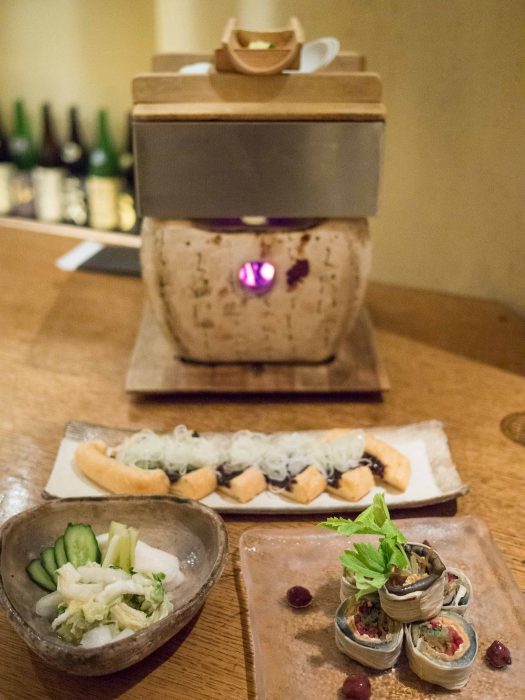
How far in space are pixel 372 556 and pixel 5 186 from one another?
78.8 inches

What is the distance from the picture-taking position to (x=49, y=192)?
2.48 metres

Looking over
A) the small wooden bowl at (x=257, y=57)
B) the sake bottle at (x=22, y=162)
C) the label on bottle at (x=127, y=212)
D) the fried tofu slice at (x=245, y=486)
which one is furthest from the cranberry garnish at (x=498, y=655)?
the sake bottle at (x=22, y=162)

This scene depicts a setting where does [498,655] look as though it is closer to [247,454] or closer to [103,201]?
[247,454]

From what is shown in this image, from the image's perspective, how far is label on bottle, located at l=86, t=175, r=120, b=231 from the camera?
2.43 metres

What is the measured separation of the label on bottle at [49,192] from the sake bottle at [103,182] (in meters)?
0.10

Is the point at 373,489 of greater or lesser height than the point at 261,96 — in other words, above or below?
below

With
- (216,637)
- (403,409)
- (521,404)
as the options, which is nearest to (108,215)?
(403,409)

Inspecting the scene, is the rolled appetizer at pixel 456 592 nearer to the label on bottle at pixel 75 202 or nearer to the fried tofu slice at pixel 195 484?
the fried tofu slice at pixel 195 484

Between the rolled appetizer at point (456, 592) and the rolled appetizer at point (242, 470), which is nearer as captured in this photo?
the rolled appetizer at point (456, 592)

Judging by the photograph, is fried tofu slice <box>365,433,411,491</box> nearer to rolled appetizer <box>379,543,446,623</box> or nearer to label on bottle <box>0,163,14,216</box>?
rolled appetizer <box>379,543,446,623</box>

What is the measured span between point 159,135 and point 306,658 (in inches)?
36.1

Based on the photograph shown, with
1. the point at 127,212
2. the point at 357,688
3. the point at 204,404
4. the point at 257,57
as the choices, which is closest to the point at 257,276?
the point at 204,404

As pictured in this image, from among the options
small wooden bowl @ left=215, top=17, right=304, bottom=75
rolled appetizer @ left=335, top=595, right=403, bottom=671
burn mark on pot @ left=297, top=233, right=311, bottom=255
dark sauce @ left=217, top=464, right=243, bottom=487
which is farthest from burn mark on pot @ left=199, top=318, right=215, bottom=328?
rolled appetizer @ left=335, top=595, right=403, bottom=671

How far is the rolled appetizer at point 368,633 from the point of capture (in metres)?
0.97
